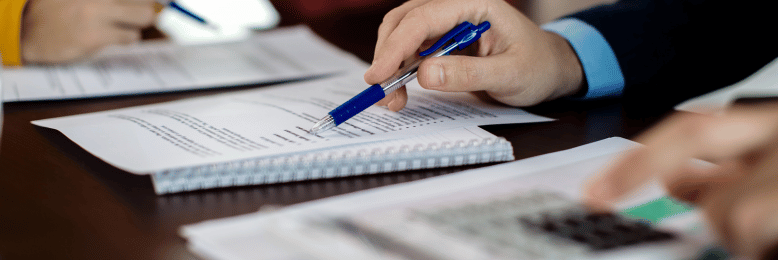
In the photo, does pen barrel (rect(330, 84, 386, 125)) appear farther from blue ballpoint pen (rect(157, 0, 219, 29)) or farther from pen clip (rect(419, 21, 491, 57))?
blue ballpoint pen (rect(157, 0, 219, 29))

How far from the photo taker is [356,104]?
22.8 inches

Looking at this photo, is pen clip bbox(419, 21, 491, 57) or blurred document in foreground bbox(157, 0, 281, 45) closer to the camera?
pen clip bbox(419, 21, 491, 57)

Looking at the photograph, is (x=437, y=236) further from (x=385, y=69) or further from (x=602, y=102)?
(x=602, y=102)

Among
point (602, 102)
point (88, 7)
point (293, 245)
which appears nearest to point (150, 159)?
point (293, 245)

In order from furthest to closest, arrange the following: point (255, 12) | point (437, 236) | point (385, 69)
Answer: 1. point (255, 12)
2. point (385, 69)
3. point (437, 236)

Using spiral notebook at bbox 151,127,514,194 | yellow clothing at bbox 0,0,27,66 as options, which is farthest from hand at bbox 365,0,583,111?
yellow clothing at bbox 0,0,27,66

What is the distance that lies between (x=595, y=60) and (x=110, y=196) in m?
0.57

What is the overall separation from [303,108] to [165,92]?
286 mm

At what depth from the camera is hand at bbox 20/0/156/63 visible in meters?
0.95

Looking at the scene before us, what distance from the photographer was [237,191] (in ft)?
1.45

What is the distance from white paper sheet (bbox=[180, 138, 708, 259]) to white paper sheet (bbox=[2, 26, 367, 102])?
0.52 m

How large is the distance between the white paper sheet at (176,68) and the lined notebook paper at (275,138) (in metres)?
0.17

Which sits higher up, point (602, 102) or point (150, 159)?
point (602, 102)

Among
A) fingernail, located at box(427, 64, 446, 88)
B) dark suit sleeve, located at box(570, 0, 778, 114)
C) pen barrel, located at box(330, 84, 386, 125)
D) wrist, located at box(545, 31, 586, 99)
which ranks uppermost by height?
dark suit sleeve, located at box(570, 0, 778, 114)
